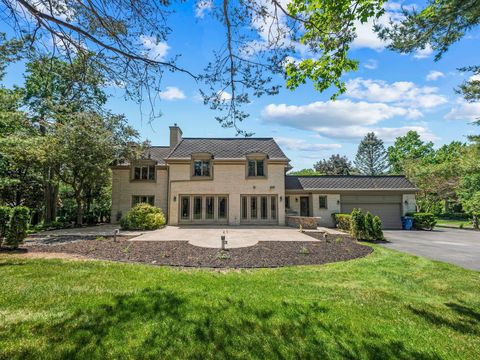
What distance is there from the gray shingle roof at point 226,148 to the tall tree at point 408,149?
152ft

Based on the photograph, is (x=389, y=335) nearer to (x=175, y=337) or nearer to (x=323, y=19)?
(x=175, y=337)

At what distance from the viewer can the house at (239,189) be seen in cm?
2014

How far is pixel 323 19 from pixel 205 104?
2791 mm

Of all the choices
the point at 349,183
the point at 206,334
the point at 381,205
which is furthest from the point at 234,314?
the point at 381,205

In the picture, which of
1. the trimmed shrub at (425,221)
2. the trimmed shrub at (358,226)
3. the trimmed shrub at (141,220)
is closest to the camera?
the trimmed shrub at (358,226)

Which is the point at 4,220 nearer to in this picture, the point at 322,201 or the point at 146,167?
the point at 146,167

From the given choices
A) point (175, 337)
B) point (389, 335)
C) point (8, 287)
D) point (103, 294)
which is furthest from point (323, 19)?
point (8, 287)

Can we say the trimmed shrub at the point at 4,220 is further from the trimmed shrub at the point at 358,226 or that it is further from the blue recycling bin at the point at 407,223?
the blue recycling bin at the point at 407,223

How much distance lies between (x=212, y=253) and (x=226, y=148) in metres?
13.6

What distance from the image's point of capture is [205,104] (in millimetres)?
5246

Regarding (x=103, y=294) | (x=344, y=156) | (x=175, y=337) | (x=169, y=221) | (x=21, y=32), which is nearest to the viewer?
(x=175, y=337)

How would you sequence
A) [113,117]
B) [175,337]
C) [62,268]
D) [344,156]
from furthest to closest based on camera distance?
[344,156] < [113,117] < [62,268] < [175,337]

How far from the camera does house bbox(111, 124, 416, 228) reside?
20.1 metres

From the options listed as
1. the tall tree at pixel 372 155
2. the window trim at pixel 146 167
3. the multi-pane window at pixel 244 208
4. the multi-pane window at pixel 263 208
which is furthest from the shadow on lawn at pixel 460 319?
the tall tree at pixel 372 155
